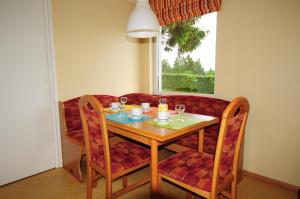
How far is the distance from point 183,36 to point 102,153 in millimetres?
2233

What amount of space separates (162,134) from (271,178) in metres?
1.64

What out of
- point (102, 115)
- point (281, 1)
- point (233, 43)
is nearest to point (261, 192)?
point (233, 43)

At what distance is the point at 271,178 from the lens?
2309mm

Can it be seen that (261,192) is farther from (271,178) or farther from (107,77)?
(107,77)

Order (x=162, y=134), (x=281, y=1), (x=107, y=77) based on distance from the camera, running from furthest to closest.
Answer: (x=107, y=77)
(x=281, y=1)
(x=162, y=134)

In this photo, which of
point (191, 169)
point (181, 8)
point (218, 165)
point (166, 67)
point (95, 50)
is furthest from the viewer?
point (166, 67)

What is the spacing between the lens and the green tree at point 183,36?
120 inches

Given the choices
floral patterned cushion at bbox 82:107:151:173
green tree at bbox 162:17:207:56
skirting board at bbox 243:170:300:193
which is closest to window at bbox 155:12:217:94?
green tree at bbox 162:17:207:56

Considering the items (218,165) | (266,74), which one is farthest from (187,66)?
(218,165)

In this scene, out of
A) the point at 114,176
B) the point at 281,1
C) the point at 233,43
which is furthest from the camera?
the point at 233,43

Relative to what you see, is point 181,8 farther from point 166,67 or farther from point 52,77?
point 52,77

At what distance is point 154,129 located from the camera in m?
1.60

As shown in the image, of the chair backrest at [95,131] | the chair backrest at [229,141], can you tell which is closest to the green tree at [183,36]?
the chair backrest at [229,141]

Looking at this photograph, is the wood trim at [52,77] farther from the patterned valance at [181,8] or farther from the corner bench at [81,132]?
the patterned valance at [181,8]
